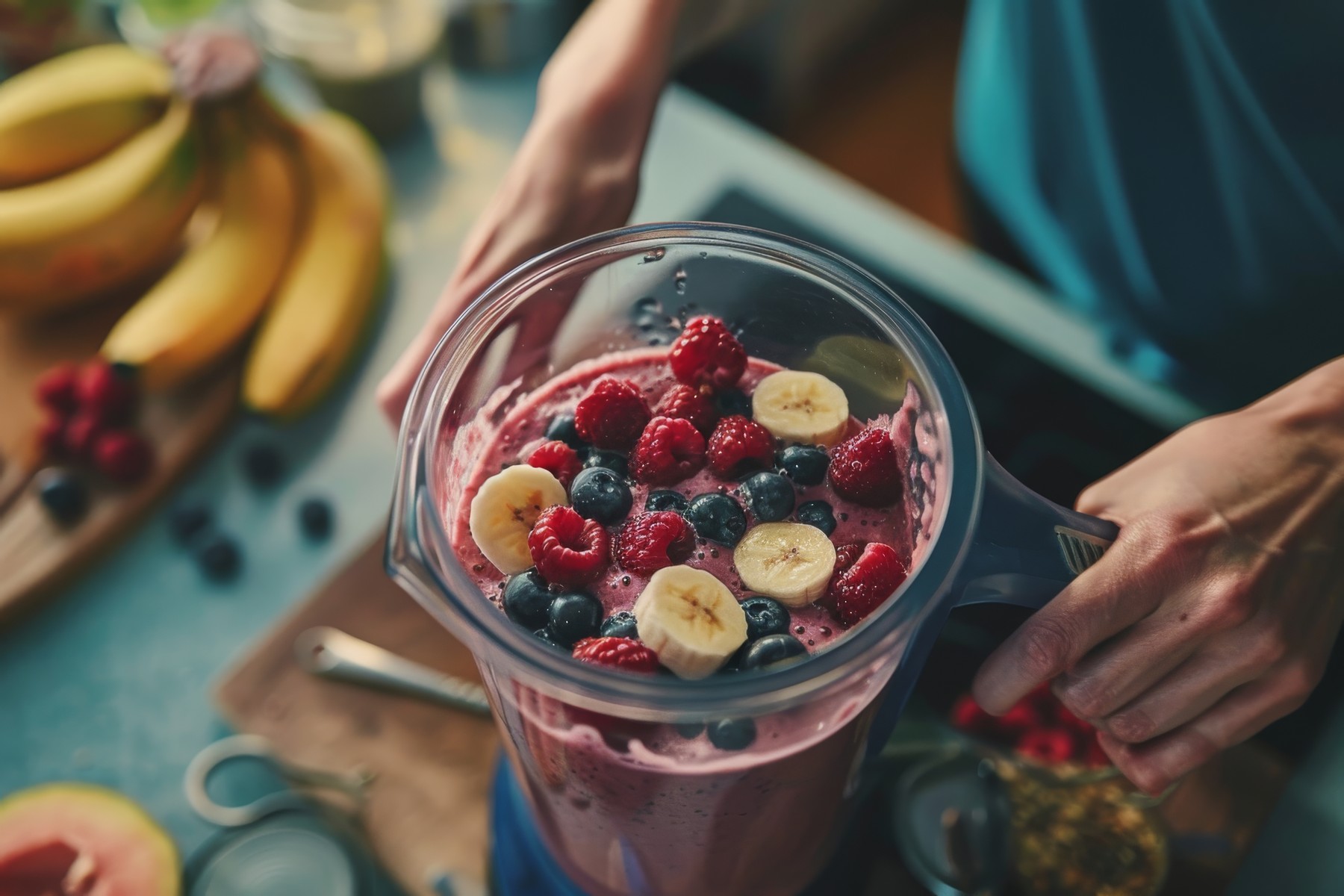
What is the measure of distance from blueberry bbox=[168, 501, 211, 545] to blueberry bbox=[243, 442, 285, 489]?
7cm

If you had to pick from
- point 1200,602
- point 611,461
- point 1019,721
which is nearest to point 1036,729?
point 1019,721

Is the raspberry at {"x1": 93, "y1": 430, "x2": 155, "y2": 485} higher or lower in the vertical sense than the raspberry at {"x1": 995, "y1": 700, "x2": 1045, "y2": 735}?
higher

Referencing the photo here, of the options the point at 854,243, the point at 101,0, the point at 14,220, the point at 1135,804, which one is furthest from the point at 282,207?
the point at 1135,804

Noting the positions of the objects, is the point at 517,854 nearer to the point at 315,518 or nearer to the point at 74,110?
the point at 315,518

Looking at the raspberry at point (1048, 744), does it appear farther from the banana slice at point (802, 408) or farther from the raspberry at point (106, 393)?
the raspberry at point (106, 393)

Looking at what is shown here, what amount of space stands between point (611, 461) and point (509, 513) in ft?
0.30

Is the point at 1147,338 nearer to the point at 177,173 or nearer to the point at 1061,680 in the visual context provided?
the point at 1061,680

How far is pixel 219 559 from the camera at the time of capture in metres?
1.27

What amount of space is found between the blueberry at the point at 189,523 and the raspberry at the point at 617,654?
2.50 feet

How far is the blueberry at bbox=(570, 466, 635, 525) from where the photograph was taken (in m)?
0.78

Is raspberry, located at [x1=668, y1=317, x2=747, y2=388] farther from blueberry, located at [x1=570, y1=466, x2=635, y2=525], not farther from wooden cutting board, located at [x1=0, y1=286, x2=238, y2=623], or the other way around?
wooden cutting board, located at [x1=0, y1=286, x2=238, y2=623]

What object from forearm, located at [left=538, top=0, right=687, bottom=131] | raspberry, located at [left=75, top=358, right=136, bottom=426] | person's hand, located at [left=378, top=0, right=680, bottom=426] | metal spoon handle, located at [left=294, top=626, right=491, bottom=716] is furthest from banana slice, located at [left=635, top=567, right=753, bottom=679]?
raspberry, located at [left=75, top=358, right=136, bottom=426]

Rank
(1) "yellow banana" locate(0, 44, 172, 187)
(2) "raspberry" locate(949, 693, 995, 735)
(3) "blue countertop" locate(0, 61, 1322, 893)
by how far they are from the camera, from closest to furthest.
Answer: (2) "raspberry" locate(949, 693, 995, 735) → (3) "blue countertop" locate(0, 61, 1322, 893) → (1) "yellow banana" locate(0, 44, 172, 187)

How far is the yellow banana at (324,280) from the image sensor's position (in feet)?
4.45
